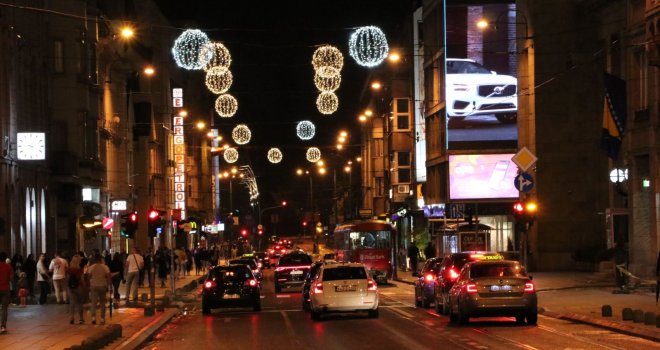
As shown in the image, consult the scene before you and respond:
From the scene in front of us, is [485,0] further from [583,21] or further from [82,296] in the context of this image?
[82,296]

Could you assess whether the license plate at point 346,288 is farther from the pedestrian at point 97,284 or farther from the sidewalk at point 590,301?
the pedestrian at point 97,284

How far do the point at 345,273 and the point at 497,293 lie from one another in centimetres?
513

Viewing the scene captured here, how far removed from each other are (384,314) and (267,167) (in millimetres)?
118931

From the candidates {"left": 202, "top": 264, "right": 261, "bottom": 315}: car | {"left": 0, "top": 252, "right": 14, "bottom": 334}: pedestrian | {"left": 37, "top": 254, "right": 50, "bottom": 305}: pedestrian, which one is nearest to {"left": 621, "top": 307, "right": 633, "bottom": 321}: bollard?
{"left": 202, "top": 264, "right": 261, "bottom": 315}: car

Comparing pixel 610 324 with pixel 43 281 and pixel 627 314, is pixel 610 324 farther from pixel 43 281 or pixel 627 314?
pixel 43 281

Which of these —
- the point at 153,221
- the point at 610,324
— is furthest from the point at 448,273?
the point at 153,221

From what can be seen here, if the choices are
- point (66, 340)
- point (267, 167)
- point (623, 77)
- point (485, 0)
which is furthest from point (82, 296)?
point (267, 167)

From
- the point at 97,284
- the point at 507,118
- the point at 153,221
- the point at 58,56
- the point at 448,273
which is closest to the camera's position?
the point at 97,284

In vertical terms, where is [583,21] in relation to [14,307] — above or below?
above

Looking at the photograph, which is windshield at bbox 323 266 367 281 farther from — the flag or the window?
the window

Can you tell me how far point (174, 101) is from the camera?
79625 millimetres

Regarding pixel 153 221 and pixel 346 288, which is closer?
Result: pixel 346 288

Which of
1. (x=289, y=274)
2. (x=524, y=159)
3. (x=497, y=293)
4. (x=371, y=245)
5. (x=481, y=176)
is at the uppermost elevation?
(x=524, y=159)

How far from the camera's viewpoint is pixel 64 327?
24406 millimetres
